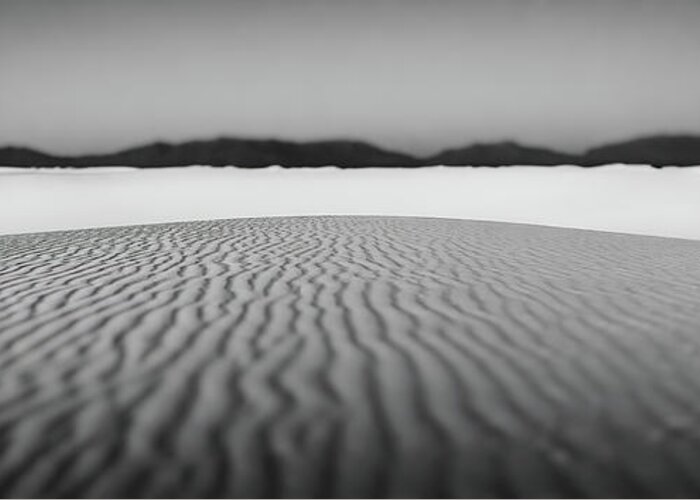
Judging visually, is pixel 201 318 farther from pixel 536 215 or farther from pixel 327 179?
pixel 327 179

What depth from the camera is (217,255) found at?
23.8 ft

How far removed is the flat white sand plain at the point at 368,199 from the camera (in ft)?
51.9

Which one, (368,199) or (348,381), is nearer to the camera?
(348,381)

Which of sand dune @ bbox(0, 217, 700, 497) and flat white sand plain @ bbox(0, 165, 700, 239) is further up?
sand dune @ bbox(0, 217, 700, 497)

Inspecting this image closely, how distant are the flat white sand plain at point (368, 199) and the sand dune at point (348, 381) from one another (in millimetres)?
Answer: 9319

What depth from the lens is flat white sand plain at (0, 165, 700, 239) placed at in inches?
623

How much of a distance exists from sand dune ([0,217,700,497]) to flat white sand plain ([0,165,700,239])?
9319 millimetres

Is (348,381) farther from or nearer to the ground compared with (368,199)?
farther from the ground

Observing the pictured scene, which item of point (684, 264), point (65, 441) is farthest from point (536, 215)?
point (65, 441)

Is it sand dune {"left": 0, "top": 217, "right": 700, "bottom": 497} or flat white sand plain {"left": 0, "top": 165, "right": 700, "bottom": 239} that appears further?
flat white sand plain {"left": 0, "top": 165, "right": 700, "bottom": 239}

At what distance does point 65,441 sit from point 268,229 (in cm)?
776

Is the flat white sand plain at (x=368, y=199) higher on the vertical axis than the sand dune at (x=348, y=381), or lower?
lower

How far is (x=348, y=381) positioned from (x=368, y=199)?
19223mm

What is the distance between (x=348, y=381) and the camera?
314 centimetres
